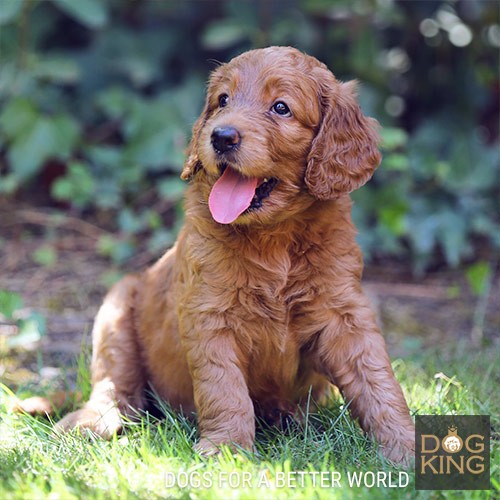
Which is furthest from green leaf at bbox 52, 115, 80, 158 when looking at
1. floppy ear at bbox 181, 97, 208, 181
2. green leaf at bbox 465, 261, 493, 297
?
green leaf at bbox 465, 261, 493, 297

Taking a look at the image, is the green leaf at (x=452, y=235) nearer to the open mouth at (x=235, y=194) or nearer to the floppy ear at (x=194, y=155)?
the floppy ear at (x=194, y=155)

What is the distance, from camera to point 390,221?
6.54 meters

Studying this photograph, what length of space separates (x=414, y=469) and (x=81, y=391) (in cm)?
182

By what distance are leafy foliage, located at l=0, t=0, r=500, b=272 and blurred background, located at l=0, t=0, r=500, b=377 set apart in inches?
0.5

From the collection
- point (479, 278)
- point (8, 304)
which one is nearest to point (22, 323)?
point (8, 304)

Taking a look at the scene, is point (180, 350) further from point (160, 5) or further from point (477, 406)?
point (160, 5)

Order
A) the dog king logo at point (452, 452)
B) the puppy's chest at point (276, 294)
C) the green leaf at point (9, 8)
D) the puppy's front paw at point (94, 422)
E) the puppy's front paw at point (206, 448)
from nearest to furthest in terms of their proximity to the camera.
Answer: the dog king logo at point (452, 452)
the puppy's front paw at point (206, 448)
the puppy's chest at point (276, 294)
the puppy's front paw at point (94, 422)
the green leaf at point (9, 8)

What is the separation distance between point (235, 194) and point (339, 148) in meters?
0.52

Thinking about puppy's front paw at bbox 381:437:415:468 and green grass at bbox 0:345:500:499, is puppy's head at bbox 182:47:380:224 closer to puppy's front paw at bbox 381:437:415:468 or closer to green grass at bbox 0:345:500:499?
green grass at bbox 0:345:500:499

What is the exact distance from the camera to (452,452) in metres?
3.23

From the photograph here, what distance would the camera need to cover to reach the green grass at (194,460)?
2828mm

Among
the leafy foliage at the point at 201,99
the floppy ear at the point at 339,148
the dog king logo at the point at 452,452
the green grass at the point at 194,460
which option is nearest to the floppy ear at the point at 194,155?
the floppy ear at the point at 339,148

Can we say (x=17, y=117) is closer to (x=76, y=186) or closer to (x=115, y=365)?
(x=76, y=186)

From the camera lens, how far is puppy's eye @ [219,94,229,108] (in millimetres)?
3680
